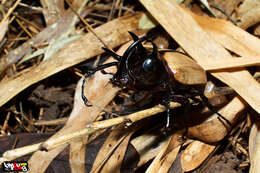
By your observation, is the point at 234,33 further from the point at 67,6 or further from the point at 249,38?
the point at 67,6

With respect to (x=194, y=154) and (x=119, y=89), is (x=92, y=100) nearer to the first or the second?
(x=119, y=89)

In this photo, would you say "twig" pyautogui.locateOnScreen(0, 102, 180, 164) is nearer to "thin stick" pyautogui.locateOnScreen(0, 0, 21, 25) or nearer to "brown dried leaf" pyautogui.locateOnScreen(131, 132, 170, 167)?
"brown dried leaf" pyautogui.locateOnScreen(131, 132, 170, 167)

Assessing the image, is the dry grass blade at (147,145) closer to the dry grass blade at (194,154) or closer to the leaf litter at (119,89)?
the leaf litter at (119,89)

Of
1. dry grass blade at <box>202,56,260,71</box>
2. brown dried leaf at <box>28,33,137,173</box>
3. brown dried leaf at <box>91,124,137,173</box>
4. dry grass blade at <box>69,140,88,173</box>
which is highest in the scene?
brown dried leaf at <box>28,33,137,173</box>

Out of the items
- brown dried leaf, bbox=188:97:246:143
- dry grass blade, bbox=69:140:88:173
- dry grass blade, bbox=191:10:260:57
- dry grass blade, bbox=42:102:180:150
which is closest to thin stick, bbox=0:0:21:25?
dry grass blade, bbox=69:140:88:173

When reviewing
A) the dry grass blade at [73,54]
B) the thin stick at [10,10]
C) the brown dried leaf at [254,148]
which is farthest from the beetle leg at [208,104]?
the thin stick at [10,10]

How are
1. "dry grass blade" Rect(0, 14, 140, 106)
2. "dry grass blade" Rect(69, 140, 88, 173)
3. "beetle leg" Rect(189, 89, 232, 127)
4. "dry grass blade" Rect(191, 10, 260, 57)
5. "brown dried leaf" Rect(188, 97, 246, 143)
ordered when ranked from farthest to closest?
"dry grass blade" Rect(0, 14, 140, 106)
"dry grass blade" Rect(191, 10, 260, 57)
"brown dried leaf" Rect(188, 97, 246, 143)
"beetle leg" Rect(189, 89, 232, 127)
"dry grass blade" Rect(69, 140, 88, 173)

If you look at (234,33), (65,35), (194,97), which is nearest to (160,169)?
(194,97)
